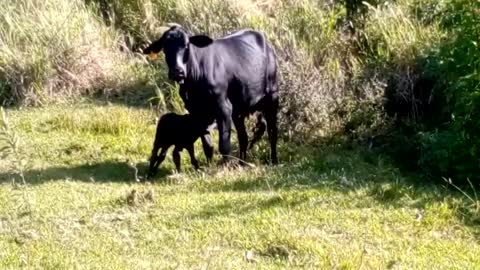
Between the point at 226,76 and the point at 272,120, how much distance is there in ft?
2.88

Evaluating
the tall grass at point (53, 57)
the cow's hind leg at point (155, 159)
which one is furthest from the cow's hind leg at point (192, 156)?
the tall grass at point (53, 57)

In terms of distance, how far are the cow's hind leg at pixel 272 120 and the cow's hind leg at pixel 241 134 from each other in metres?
0.26

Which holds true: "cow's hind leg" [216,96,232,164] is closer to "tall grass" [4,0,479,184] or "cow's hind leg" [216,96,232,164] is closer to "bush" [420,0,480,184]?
"tall grass" [4,0,479,184]

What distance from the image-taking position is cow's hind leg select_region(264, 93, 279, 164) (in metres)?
9.48

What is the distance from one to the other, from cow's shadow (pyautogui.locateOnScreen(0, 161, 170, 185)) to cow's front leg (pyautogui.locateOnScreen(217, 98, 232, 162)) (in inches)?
24.4

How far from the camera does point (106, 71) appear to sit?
12.0 metres

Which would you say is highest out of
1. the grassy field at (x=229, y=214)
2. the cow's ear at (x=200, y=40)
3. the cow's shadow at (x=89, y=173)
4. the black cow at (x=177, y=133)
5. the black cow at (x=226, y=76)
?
the cow's ear at (x=200, y=40)

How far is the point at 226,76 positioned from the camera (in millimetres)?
8891

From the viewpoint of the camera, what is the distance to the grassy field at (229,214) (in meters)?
6.59

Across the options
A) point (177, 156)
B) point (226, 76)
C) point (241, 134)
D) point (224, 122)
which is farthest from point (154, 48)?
point (241, 134)

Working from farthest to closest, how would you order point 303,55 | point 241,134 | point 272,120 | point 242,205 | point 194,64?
point 303,55
point 272,120
point 241,134
point 194,64
point 242,205

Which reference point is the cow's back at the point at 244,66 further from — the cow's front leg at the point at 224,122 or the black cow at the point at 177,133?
the black cow at the point at 177,133

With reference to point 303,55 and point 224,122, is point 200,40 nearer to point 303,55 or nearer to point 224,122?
point 224,122

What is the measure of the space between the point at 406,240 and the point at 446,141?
1979 millimetres
